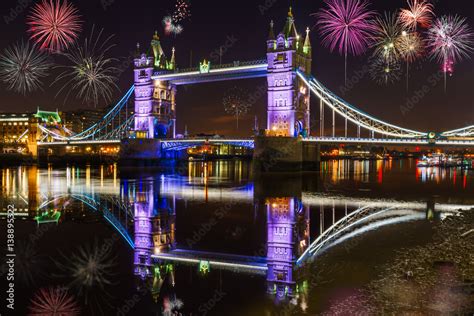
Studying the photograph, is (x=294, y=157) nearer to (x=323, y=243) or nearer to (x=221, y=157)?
(x=323, y=243)

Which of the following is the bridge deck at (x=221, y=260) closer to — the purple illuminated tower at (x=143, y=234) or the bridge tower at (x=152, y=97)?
the purple illuminated tower at (x=143, y=234)

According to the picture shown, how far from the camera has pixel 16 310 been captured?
7543 millimetres

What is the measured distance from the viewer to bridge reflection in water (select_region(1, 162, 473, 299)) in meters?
10.2

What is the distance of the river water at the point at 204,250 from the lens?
799 centimetres

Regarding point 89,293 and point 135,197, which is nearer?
point 89,293

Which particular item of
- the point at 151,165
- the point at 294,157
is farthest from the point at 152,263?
the point at 151,165

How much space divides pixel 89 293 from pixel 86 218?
8800 millimetres

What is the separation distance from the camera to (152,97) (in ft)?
189

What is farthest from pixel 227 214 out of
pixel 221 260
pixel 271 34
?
pixel 271 34

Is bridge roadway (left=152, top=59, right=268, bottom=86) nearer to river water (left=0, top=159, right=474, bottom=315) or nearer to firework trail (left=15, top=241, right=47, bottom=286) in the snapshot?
river water (left=0, top=159, right=474, bottom=315)

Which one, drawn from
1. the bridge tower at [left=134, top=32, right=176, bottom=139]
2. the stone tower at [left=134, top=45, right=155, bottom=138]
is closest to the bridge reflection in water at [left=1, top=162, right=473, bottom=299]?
the stone tower at [left=134, top=45, right=155, bottom=138]

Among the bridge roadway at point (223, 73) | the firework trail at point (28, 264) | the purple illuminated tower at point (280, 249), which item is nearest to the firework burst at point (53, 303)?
the firework trail at point (28, 264)

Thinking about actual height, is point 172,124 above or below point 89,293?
above

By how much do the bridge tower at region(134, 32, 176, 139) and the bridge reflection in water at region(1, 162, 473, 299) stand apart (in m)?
30.2
